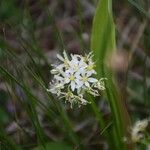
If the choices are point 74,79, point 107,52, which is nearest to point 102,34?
point 107,52

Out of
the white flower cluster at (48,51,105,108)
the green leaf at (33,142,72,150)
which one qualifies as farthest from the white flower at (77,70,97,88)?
the green leaf at (33,142,72,150)

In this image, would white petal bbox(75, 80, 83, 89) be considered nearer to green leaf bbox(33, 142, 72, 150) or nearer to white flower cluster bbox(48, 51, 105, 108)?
white flower cluster bbox(48, 51, 105, 108)

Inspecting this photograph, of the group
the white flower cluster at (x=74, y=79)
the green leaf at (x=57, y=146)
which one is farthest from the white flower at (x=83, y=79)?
the green leaf at (x=57, y=146)

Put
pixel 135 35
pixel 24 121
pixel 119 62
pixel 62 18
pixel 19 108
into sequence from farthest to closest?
pixel 62 18
pixel 135 35
pixel 19 108
pixel 24 121
pixel 119 62

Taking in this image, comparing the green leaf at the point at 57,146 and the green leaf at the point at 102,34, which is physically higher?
the green leaf at the point at 102,34

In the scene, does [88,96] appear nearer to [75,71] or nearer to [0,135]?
[75,71]

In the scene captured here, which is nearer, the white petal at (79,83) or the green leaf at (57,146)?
the white petal at (79,83)

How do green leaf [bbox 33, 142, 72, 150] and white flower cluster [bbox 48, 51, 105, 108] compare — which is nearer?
white flower cluster [bbox 48, 51, 105, 108]

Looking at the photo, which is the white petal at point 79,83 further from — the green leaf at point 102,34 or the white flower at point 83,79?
the green leaf at point 102,34

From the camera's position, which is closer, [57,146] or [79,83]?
[79,83]

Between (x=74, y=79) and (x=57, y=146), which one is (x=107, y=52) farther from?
(x=57, y=146)

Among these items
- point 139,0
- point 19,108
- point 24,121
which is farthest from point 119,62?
point 19,108
